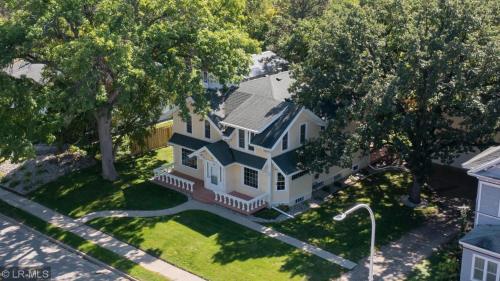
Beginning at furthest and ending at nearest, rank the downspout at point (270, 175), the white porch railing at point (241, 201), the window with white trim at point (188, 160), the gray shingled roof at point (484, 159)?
the window with white trim at point (188, 160) → the white porch railing at point (241, 201) → the downspout at point (270, 175) → the gray shingled roof at point (484, 159)

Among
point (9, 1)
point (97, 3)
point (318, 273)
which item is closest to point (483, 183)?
point (318, 273)

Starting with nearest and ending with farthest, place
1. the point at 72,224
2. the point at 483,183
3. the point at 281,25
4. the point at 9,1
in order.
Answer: the point at 483,183 < the point at 9,1 < the point at 72,224 < the point at 281,25

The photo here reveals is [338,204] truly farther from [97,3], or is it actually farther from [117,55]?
[97,3]

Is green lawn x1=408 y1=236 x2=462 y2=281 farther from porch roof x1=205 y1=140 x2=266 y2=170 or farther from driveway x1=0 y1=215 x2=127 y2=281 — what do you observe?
driveway x1=0 y1=215 x2=127 y2=281

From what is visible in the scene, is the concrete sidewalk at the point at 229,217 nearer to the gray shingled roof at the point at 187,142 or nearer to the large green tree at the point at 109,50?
the gray shingled roof at the point at 187,142

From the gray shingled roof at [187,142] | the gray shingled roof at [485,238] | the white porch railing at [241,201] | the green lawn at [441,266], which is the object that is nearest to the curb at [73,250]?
the white porch railing at [241,201]

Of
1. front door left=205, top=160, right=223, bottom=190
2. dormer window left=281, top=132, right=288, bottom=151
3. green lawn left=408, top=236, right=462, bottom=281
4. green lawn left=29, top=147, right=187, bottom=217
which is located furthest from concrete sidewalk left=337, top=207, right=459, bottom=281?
green lawn left=29, top=147, right=187, bottom=217
